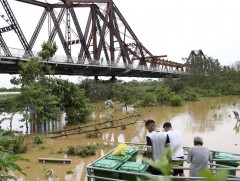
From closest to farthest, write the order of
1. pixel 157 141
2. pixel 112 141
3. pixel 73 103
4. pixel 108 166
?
pixel 157 141, pixel 108 166, pixel 112 141, pixel 73 103

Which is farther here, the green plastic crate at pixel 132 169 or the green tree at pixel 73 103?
the green tree at pixel 73 103

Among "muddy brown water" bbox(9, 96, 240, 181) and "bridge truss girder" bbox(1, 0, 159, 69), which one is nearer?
"muddy brown water" bbox(9, 96, 240, 181)

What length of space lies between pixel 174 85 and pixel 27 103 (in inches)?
1285

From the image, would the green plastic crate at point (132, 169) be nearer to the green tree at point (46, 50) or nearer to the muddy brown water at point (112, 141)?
the muddy brown water at point (112, 141)

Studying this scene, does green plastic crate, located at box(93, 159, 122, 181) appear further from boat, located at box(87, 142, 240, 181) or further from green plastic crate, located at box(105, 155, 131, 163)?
green plastic crate, located at box(105, 155, 131, 163)

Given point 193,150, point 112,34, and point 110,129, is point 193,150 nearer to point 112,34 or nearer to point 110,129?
point 110,129

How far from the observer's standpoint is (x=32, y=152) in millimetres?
11125

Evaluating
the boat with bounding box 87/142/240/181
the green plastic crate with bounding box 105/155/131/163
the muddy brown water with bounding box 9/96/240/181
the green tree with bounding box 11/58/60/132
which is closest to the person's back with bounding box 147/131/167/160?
the boat with bounding box 87/142/240/181

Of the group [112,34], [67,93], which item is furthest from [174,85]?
[67,93]

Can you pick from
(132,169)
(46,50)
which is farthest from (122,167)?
(46,50)

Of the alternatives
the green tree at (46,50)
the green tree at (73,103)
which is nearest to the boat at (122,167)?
the green tree at (73,103)

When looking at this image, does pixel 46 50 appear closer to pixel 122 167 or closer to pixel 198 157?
pixel 122 167

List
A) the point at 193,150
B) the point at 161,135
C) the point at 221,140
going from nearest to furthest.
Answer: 1. the point at 193,150
2. the point at 161,135
3. the point at 221,140

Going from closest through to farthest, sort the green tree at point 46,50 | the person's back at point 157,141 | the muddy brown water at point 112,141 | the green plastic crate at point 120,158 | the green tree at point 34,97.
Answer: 1. the person's back at point 157,141
2. the green plastic crate at point 120,158
3. the muddy brown water at point 112,141
4. the green tree at point 34,97
5. the green tree at point 46,50
